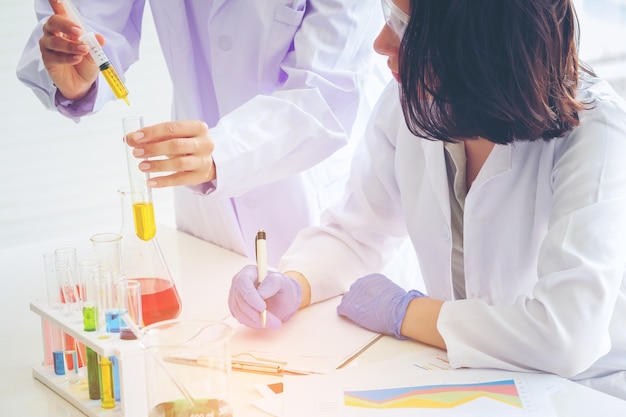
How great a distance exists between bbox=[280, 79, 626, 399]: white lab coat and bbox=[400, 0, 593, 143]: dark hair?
9 centimetres

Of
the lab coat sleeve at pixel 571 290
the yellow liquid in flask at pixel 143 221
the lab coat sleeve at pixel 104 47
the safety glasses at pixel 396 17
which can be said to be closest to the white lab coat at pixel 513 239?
the lab coat sleeve at pixel 571 290

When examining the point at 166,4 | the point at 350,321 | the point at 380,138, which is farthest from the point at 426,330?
the point at 166,4

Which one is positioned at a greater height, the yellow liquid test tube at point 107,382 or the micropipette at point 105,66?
the micropipette at point 105,66

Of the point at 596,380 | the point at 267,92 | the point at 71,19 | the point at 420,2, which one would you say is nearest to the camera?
the point at 420,2

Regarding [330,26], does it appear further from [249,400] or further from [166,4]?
[249,400]

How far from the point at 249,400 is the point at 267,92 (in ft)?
3.40

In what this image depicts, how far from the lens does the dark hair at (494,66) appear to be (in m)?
1.44

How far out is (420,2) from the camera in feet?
4.89

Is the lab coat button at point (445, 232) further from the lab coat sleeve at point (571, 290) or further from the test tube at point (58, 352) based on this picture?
the test tube at point (58, 352)

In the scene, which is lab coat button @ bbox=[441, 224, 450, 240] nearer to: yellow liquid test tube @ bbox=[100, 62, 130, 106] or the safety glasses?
the safety glasses

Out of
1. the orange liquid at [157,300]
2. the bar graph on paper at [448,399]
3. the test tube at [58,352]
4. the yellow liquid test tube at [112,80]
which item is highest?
the yellow liquid test tube at [112,80]

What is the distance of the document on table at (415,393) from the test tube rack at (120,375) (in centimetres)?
24

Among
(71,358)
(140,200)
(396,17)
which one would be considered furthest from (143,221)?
(396,17)

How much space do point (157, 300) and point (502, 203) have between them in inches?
27.9
